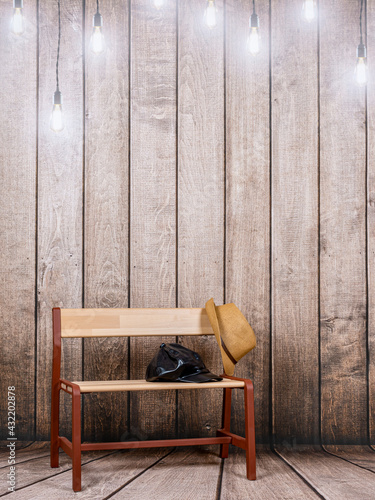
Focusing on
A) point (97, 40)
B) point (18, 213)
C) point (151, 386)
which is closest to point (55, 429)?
point (151, 386)

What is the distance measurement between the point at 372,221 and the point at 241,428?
41.5 inches

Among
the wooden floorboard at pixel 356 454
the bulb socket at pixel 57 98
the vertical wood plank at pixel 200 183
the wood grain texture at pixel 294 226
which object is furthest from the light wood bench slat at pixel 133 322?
the bulb socket at pixel 57 98

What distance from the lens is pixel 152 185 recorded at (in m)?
2.09

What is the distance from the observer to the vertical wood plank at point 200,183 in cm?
204

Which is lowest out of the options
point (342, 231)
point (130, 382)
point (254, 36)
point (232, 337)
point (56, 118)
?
point (130, 382)

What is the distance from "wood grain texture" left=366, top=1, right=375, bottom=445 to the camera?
2.05m

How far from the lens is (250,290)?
6.79 feet

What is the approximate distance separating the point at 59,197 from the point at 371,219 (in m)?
1.36

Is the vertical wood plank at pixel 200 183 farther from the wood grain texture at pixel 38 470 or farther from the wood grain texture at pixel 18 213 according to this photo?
the wood grain texture at pixel 18 213

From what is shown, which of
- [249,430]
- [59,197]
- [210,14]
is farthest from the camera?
[59,197]

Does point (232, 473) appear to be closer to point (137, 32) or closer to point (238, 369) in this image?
point (238, 369)

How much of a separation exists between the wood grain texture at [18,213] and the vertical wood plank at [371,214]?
1.43 metres

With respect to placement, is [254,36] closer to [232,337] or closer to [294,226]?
[294,226]

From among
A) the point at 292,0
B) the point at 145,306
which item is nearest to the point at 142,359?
the point at 145,306
